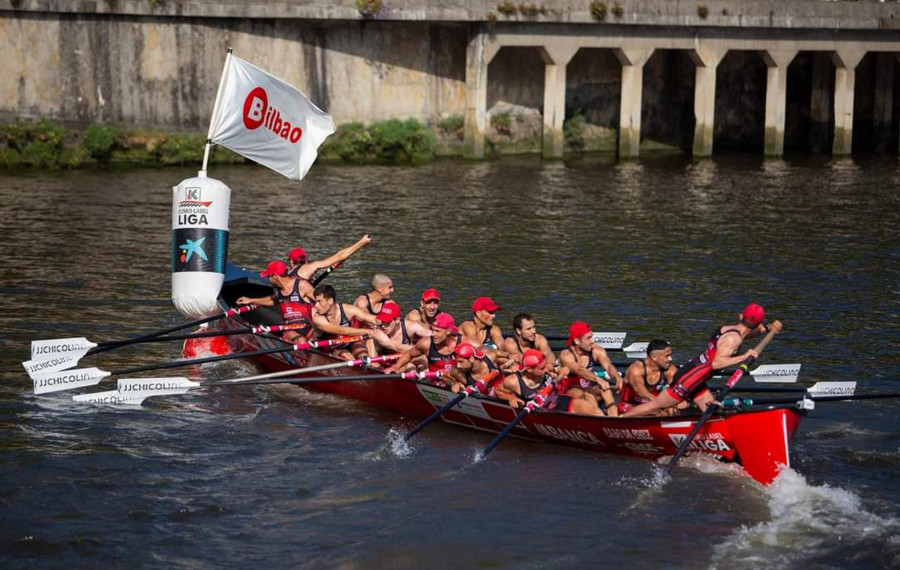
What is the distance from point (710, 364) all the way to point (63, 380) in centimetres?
893

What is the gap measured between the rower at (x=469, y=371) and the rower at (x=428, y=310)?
3.56 ft

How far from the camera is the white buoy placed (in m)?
19.8

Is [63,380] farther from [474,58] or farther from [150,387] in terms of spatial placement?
[474,58]

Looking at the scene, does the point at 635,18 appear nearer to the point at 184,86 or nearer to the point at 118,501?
the point at 184,86

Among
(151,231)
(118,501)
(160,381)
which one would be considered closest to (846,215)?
(151,231)

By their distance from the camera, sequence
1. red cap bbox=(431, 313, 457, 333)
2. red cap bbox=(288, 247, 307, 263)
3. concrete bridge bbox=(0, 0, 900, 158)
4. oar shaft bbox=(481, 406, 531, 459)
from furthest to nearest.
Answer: concrete bridge bbox=(0, 0, 900, 158)
red cap bbox=(288, 247, 307, 263)
red cap bbox=(431, 313, 457, 333)
oar shaft bbox=(481, 406, 531, 459)

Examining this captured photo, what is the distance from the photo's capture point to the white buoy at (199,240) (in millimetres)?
19750

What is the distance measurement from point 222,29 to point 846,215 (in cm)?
A: 1866

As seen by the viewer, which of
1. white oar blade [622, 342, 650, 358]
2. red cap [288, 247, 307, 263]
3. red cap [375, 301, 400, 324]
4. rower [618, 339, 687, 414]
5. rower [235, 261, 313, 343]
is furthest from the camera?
red cap [288, 247, 307, 263]

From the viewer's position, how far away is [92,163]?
124 ft

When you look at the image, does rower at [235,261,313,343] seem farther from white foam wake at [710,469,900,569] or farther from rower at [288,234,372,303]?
white foam wake at [710,469,900,569]

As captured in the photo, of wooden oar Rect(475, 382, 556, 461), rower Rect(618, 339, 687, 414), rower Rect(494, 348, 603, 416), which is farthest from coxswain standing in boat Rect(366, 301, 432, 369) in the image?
rower Rect(618, 339, 687, 414)

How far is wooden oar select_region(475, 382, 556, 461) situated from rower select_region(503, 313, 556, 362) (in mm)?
670

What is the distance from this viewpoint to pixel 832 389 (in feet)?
51.7
